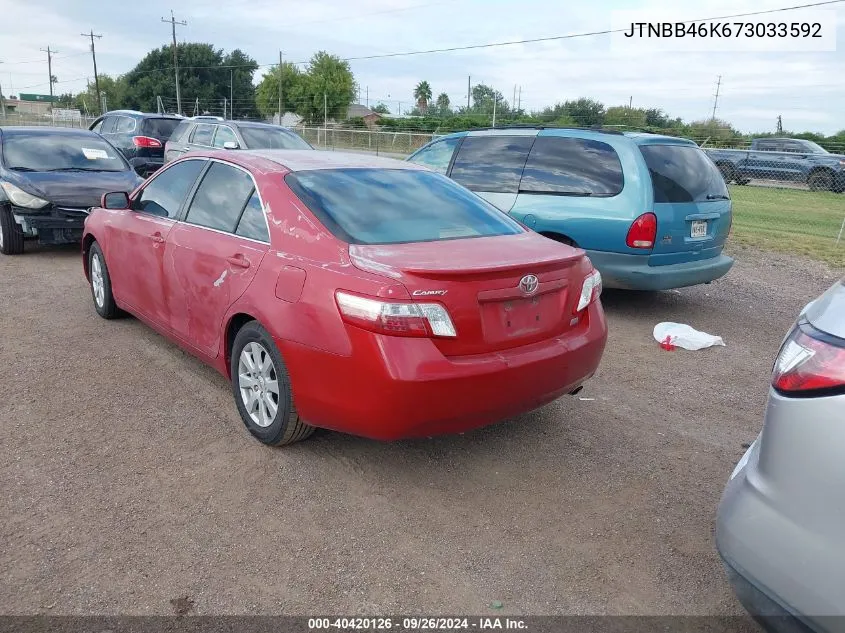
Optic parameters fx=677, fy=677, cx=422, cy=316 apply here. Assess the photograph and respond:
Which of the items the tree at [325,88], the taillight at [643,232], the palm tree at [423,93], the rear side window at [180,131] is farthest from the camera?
the palm tree at [423,93]

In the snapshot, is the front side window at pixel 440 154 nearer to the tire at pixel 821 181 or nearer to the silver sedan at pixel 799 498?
the silver sedan at pixel 799 498

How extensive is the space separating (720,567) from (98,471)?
2.98 meters

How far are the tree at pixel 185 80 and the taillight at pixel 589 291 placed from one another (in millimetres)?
81616

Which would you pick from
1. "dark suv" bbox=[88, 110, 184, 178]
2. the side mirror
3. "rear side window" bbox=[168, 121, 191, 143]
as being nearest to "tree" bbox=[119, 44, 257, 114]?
"dark suv" bbox=[88, 110, 184, 178]

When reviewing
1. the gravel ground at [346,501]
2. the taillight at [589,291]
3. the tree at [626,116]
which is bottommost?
the gravel ground at [346,501]

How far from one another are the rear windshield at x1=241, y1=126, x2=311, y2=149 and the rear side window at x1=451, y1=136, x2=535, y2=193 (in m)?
5.57

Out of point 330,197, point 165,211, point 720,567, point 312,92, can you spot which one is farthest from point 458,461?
point 312,92

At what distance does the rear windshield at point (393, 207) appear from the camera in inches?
140

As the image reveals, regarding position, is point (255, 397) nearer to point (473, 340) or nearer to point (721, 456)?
point (473, 340)

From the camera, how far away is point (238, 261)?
3756mm

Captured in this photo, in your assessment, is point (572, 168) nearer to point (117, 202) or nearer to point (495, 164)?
point (495, 164)

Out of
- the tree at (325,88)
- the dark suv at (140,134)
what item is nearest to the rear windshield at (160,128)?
the dark suv at (140,134)

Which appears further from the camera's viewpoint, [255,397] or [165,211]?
[165,211]

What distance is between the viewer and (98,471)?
11.3 feet
